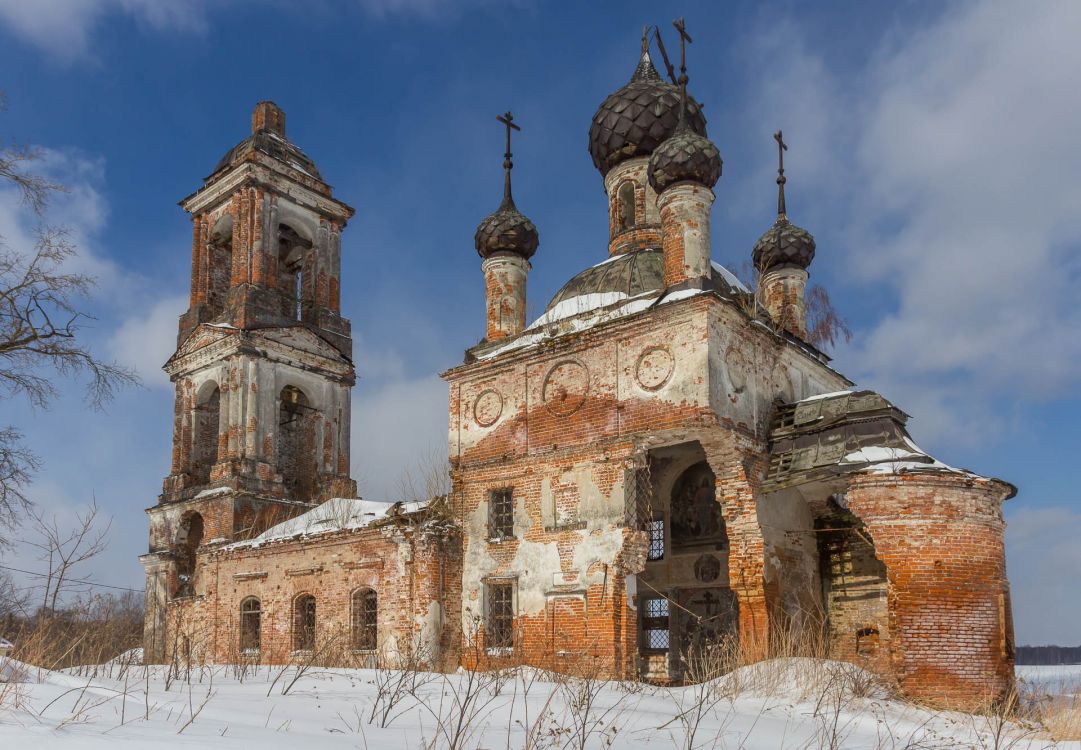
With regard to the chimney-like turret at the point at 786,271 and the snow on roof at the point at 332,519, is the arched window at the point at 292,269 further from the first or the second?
the chimney-like turret at the point at 786,271

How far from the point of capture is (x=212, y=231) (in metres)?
25.4

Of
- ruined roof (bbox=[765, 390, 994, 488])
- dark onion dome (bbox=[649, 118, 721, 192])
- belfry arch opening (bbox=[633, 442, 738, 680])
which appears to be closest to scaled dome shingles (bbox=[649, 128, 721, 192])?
dark onion dome (bbox=[649, 118, 721, 192])

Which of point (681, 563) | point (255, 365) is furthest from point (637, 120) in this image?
point (255, 365)

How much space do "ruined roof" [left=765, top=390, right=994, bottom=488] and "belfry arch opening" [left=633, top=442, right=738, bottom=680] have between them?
2.43m

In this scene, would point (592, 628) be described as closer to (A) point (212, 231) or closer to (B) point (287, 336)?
(B) point (287, 336)

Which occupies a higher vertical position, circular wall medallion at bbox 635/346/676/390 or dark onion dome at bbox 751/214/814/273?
dark onion dome at bbox 751/214/814/273

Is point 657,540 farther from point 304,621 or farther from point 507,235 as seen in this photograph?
point 304,621

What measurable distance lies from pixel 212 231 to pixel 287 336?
409 cm

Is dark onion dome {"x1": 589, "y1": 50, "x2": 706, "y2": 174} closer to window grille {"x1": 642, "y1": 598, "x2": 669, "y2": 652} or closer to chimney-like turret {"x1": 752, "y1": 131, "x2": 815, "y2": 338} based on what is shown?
chimney-like turret {"x1": 752, "y1": 131, "x2": 815, "y2": 338}

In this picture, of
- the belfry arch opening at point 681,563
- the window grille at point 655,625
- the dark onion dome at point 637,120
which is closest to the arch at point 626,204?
the dark onion dome at point 637,120

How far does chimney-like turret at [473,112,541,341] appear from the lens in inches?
690

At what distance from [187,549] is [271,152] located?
10499mm

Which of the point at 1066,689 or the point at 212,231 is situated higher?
the point at 212,231

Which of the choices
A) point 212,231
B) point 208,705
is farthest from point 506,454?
point 212,231
